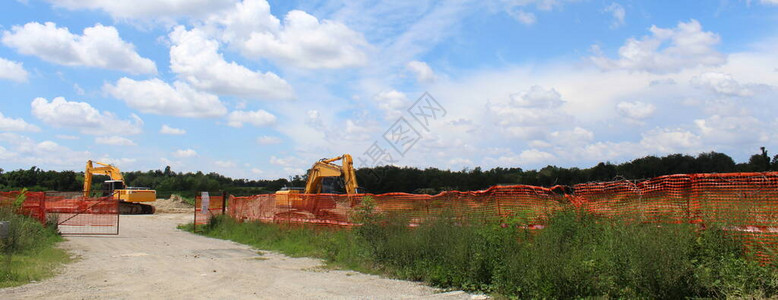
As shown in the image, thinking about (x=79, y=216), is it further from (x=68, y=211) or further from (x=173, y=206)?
(x=173, y=206)

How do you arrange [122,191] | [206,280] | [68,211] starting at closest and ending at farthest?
[206,280] → [68,211] → [122,191]

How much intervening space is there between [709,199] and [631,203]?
1.26m

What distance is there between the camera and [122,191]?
45781 mm

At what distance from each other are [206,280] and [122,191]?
125ft

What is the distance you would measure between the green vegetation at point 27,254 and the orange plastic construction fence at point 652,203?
698cm

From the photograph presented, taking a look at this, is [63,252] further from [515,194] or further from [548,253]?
[548,253]

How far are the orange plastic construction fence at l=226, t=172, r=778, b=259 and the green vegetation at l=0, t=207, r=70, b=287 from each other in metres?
6.98

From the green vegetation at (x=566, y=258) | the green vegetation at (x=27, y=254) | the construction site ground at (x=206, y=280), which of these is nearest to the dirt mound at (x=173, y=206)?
the green vegetation at (x=27, y=254)

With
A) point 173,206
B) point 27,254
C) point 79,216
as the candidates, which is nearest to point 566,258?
point 27,254

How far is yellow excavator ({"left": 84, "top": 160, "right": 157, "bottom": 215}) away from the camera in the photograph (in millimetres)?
45781

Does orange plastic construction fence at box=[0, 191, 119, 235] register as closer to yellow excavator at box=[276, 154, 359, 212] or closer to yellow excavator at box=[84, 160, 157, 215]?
yellow excavator at box=[276, 154, 359, 212]

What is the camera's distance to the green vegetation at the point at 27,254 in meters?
11.3

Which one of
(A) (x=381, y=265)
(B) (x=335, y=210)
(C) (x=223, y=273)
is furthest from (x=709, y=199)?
(B) (x=335, y=210)

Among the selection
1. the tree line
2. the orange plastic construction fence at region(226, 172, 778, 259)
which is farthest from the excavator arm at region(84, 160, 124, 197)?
the orange plastic construction fence at region(226, 172, 778, 259)
